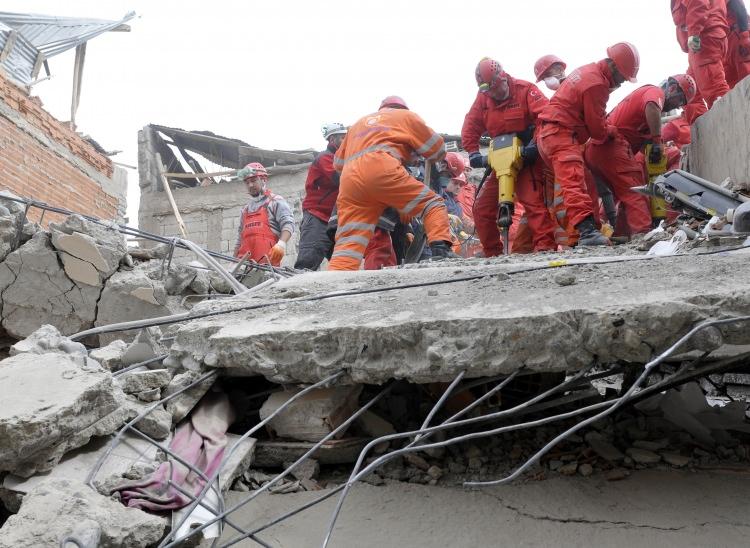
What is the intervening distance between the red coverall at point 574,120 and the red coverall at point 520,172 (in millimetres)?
464

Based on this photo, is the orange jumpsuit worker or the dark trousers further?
the dark trousers

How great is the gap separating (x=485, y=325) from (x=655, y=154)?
4.12 meters

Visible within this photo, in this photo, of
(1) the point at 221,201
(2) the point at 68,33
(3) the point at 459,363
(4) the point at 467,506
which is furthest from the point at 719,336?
(2) the point at 68,33

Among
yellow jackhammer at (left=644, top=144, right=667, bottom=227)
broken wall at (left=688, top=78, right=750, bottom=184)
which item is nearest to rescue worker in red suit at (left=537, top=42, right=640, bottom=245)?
yellow jackhammer at (left=644, top=144, right=667, bottom=227)

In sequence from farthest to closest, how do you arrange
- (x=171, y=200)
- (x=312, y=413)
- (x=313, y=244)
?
(x=171, y=200)
(x=313, y=244)
(x=312, y=413)

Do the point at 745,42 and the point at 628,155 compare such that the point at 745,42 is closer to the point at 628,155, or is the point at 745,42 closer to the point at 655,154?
the point at 655,154

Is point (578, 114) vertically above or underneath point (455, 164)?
above

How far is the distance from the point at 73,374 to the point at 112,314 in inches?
113

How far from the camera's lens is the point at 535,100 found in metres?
5.58

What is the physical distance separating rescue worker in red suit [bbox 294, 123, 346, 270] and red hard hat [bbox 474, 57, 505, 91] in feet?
5.27

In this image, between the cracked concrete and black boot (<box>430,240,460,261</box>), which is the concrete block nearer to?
the cracked concrete

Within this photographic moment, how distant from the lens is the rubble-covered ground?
199 centimetres

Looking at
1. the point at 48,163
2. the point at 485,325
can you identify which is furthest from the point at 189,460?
the point at 48,163

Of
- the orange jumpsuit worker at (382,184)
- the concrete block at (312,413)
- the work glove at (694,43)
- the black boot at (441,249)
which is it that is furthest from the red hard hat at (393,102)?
the concrete block at (312,413)
